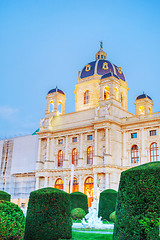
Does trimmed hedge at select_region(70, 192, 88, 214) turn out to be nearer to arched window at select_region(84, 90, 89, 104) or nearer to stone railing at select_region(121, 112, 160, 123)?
stone railing at select_region(121, 112, 160, 123)

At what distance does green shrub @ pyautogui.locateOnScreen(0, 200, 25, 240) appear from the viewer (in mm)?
8414

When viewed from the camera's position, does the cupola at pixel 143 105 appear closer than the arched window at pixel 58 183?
No

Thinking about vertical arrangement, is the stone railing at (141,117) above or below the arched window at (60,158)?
above

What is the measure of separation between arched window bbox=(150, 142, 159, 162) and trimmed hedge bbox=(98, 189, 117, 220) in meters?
13.9

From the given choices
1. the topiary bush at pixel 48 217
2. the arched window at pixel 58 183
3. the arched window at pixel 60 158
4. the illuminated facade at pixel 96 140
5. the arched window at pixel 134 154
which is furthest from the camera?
the arched window at pixel 60 158

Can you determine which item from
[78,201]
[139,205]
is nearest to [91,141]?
[78,201]

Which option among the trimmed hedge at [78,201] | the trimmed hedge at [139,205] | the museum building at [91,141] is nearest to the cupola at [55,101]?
the museum building at [91,141]

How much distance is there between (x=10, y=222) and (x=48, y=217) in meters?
3.68

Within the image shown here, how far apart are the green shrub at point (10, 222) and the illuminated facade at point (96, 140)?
96.9 ft

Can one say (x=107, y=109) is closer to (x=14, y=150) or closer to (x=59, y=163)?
(x=59, y=163)

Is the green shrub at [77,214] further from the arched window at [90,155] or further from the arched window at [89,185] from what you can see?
the arched window at [90,155]

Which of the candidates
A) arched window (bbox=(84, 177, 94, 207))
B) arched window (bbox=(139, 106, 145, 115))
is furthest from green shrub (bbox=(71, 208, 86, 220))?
arched window (bbox=(139, 106, 145, 115))

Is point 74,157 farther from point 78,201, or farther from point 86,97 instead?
point 78,201

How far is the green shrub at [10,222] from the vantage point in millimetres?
8414
